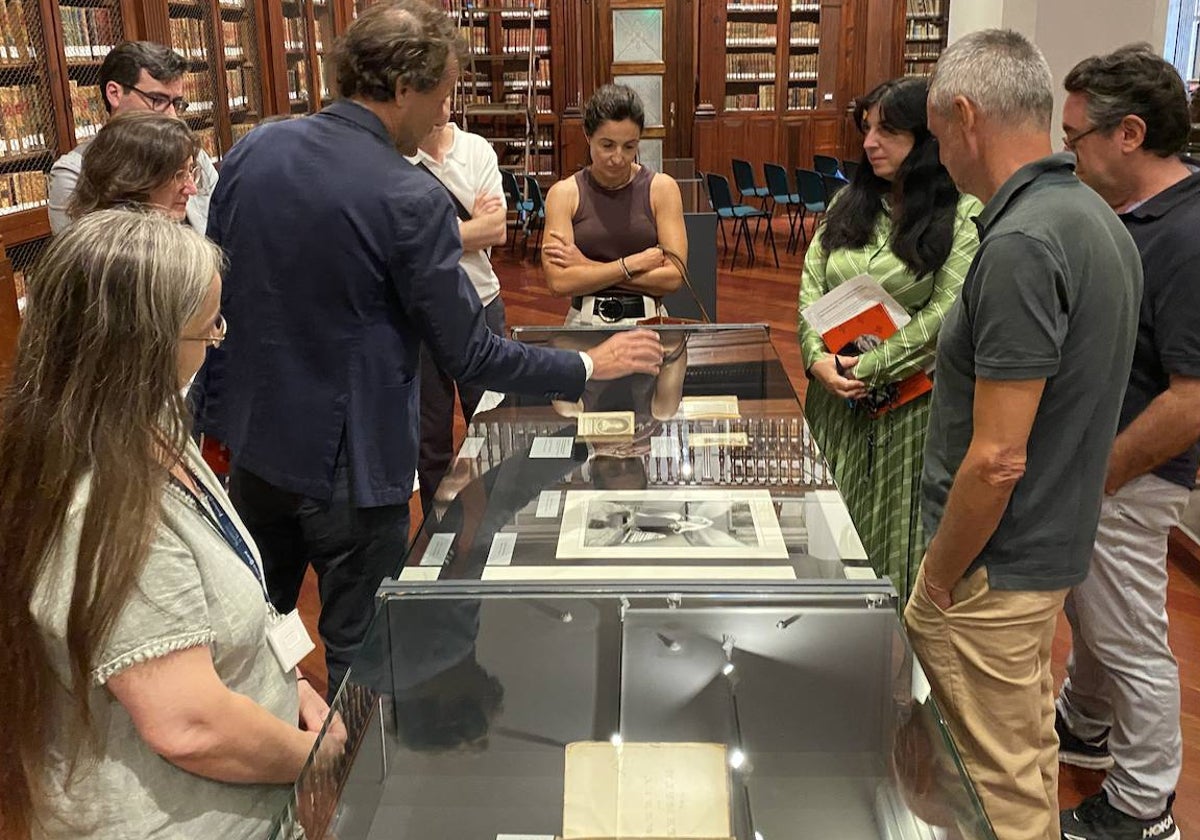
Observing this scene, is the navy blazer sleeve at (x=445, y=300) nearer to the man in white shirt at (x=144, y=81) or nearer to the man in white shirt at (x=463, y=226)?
the man in white shirt at (x=463, y=226)

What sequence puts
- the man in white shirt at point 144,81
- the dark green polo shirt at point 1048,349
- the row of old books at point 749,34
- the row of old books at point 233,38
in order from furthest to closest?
the row of old books at point 749,34
the row of old books at point 233,38
the man in white shirt at point 144,81
the dark green polo shirt at point 1048,349

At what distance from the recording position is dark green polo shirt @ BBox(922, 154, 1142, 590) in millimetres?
1586

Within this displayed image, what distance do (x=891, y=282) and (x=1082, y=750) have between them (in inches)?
51.1

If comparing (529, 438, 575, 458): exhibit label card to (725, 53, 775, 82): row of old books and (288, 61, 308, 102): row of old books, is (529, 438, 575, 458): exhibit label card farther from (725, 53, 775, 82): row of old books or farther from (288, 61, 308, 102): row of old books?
(725, 53, 775, 82): row of old books

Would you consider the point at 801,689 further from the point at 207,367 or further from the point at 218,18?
the point at 218,18

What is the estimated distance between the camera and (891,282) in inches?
105

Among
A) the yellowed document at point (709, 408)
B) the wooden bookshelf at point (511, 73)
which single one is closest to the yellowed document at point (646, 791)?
the yellowed document at point (709, 408)

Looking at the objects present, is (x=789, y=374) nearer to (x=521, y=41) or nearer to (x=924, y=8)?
(x=521, y=41)

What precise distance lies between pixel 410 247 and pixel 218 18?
5491 millimetres

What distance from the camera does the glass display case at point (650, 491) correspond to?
171cm
